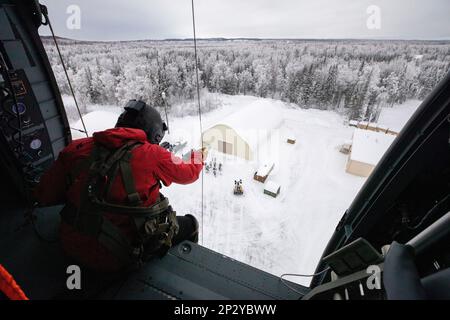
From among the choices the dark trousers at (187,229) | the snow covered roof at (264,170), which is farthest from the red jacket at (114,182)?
the snow covered roof at (264,170)

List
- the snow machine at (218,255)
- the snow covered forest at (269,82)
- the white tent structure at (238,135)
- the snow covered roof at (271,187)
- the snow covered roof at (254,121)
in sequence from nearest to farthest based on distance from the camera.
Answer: the snow machine at (218,255)
the snow covered roof at (271,187)
the white tent structure at (238,135)
the snow covered roof at (254,121)
the snow covered forest at (269,82)

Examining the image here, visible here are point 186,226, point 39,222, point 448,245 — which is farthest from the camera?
point 39,222

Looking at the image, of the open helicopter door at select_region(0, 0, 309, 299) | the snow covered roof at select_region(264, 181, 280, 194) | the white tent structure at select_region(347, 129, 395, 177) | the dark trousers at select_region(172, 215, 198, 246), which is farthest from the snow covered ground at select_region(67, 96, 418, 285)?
the open helicopter door at select_region(0, 0, 309, 299)

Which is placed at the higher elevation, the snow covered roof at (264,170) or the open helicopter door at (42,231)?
the open helicopter door at (42,231)

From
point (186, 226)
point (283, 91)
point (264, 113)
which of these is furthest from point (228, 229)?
point (283, 91)

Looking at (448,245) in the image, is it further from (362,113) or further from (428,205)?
(362,113)

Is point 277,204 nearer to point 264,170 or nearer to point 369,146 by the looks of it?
point 264,170

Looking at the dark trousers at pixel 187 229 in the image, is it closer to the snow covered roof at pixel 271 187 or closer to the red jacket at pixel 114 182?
the red jacket at pixel 114 182
